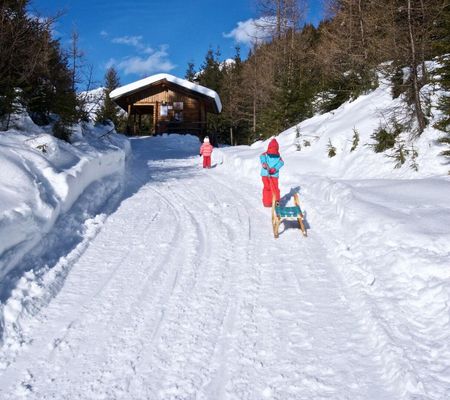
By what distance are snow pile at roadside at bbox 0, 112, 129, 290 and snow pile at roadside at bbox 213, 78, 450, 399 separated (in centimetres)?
419

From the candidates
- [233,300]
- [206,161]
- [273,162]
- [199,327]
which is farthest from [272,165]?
[206,161]

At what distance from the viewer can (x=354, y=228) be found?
20.1 feet

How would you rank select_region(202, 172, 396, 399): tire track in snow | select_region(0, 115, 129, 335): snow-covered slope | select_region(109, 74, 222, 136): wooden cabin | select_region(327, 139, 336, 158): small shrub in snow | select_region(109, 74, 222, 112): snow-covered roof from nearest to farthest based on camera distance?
1. select_region(202, 172, 396, 399): tire track in snow
2. select_region(0, 115, 129, 335): snow-covered slope
3. select_region(327, 139, 336, 158): small shrub in snow
4. select_region(109, 74, 222, 112): snow-covered roof
5. select_region(109, 74, 222, 136): wooden cabin

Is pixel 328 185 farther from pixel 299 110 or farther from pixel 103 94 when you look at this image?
pixel 299 110

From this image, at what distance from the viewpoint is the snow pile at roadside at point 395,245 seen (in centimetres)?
322

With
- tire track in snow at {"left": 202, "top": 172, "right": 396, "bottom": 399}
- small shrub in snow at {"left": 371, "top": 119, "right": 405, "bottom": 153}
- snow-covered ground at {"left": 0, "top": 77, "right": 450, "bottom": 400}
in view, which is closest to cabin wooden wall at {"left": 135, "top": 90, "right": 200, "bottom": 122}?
small shrub in snow at {"left": 371, "top": 119, "right": 405, "bottom": 153}

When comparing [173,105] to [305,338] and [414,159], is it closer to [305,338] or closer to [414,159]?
[414,159]

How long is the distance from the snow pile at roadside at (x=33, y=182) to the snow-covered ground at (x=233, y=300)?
0.23 feet

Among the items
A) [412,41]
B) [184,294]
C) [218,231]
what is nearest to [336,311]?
[184,294]

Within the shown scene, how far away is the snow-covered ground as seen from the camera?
302 cm

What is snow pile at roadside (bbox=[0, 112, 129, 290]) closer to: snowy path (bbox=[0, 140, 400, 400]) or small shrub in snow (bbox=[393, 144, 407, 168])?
snowy path (bbox=[0, 140, 400, 400])

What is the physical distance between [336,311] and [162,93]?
2745 centimetres

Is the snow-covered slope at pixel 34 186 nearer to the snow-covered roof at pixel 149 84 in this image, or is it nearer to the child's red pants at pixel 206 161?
the child's red pants at pixel 206 161

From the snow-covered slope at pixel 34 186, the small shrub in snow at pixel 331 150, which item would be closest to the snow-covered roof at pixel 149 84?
the small shrub in snow at pixel 331 150
